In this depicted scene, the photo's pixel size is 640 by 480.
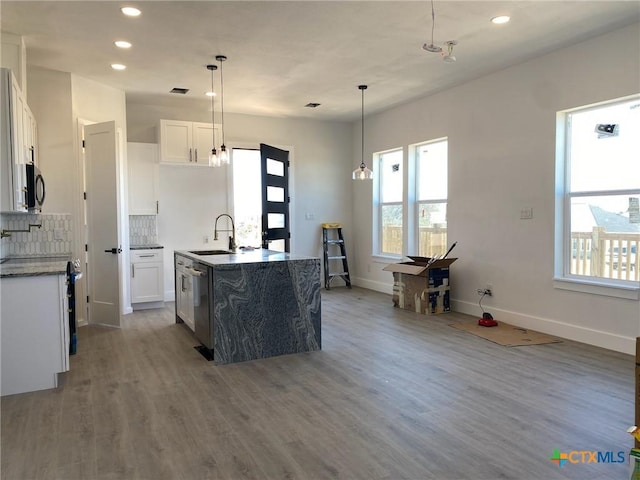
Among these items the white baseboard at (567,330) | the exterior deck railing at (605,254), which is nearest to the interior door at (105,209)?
the white baseboard at (567,330)

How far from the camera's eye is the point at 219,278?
3.84 meters

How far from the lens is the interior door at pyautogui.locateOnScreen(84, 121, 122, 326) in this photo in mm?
5270

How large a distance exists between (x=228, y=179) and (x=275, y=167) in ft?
3.33

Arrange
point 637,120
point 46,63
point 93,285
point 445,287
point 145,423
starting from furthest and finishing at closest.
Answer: point 445,287 < point 93,285 < point 46,63 < point 637,120 < point 145,423

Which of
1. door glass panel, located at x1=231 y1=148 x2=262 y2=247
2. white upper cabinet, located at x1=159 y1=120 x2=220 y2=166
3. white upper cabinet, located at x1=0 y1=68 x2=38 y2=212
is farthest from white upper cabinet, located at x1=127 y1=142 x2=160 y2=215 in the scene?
white upper cabinet, located at x1=0 y1=68 x2=38 y2=212

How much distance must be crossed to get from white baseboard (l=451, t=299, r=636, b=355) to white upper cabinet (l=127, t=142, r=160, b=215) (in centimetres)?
464

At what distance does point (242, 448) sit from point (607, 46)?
15.0 ft

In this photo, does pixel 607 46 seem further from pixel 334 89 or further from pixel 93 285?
pixel 93 285

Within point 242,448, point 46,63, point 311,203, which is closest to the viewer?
point 242,448

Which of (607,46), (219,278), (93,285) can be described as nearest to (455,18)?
(607,46)

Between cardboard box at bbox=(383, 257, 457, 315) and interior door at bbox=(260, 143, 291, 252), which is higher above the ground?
interior door at bbox=(260, 143, 291, 252)

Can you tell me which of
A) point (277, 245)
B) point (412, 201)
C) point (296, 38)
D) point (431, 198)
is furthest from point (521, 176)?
point (277, 245)

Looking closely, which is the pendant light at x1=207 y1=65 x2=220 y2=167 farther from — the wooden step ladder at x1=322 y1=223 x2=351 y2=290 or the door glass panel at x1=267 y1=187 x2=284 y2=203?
the wooden step ladder at x1=322 y1=223 x2=351 y2=290

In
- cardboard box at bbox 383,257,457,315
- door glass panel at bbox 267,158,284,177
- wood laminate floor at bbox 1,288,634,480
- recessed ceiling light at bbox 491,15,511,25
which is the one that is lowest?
wood laminate floor at bbox 1,288,634,480
